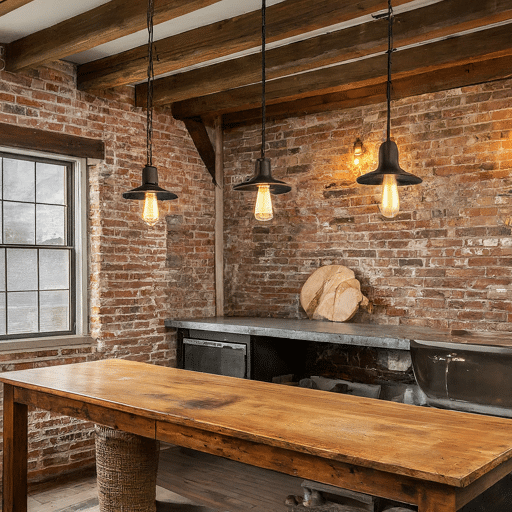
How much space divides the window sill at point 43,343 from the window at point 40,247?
0.08 meters

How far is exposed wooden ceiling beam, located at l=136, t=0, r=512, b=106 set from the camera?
323 centimetres

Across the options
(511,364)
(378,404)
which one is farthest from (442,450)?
(511,364)

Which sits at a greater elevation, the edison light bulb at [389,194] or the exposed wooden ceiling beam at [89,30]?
the exposed wooden ceiling beam at [89,30]

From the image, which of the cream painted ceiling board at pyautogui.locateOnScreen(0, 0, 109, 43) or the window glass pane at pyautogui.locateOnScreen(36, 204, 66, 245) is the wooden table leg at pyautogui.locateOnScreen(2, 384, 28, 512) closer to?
the window glass pane at pyautogui.locateOnScreen(36, 204, 66, 245)

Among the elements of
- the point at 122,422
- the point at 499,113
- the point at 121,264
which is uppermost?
the point at 499,113

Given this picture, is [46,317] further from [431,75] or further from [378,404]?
[431,75]

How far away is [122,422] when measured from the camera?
2.62 metres

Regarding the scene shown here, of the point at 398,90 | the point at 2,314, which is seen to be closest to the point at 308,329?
the point at 398,90

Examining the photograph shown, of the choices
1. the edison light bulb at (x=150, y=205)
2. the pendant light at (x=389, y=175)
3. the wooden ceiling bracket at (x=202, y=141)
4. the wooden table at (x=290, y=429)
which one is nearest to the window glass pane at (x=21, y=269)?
the wooden table at (x=290, y=429)

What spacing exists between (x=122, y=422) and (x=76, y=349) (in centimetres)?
225

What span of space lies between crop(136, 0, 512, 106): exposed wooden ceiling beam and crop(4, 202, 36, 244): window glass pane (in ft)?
4.64

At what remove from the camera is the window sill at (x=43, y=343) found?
4277 millimetres

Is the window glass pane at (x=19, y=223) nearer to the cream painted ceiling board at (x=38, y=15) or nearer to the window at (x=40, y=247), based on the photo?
the window at (x=40, y=247)

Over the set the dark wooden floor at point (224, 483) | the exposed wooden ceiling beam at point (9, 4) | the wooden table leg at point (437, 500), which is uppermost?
the exposed wooden ceiling beam at point (9, 4)
